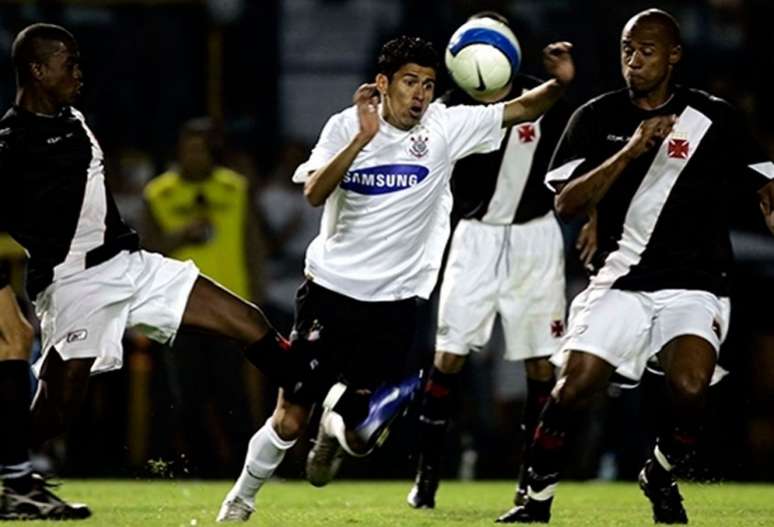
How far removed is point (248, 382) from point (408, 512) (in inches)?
155

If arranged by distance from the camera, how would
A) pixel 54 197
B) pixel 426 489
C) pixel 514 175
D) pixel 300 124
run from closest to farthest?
pixel 54 197 → pixel 426 489 → pixel 514 175 → pixel 300 124

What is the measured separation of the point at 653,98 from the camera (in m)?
9.18

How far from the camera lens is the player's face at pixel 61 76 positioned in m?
9.16

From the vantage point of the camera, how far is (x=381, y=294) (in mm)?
9273

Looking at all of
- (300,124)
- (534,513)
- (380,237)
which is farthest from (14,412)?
(300,124)

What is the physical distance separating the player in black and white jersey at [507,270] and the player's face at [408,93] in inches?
61.4

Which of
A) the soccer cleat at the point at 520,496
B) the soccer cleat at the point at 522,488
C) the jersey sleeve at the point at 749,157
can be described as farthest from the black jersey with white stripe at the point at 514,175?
the jersey sleeve at the point at 749,157

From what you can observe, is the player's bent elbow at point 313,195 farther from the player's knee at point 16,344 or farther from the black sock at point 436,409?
the black sock at point 436,409

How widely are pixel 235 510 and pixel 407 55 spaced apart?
2.15 meters

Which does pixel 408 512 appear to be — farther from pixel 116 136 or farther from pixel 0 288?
pixel 116 136

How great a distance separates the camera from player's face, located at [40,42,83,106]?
30.0 feet

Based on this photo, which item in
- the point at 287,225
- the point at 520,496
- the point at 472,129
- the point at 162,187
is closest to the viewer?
the point at 472,129

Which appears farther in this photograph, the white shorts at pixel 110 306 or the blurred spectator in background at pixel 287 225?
the blurred spectator in background at pixel 287 225

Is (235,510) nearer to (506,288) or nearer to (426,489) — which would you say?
(426,489)
